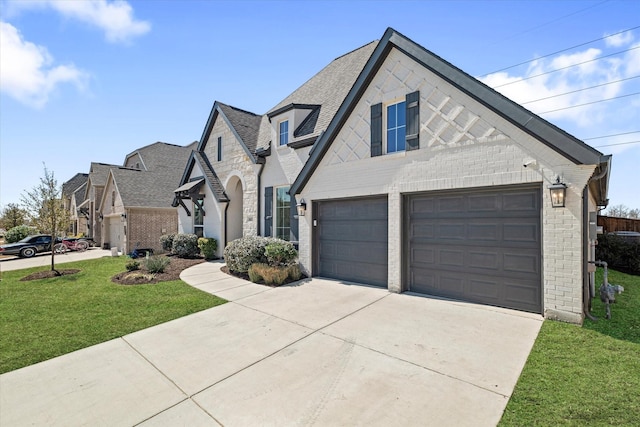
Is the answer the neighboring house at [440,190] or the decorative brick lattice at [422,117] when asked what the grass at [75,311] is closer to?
the neighboring house at [440,190]

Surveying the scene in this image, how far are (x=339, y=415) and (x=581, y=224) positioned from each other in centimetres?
565

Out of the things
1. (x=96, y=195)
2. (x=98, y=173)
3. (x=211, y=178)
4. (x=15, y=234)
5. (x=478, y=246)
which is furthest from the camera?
(x=98, y=173)

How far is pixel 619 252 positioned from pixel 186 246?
2033cm

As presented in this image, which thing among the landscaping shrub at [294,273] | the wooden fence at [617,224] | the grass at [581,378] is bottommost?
the grass at [581,378]

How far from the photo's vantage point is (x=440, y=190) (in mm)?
7027

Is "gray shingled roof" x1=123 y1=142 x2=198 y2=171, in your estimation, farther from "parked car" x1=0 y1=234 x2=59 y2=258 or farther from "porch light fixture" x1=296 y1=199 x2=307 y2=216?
"porch light fixture" x1=296 y1=199 x2=307 y2=216

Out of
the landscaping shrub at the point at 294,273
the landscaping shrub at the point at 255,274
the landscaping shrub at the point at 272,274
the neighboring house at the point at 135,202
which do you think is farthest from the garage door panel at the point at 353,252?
the neighboring house at the point at 135,202

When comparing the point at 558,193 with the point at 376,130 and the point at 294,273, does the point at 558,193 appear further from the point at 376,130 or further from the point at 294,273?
the point at 294,273

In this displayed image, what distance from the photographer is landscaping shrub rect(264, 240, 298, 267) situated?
383 inches

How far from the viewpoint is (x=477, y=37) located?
350 inches

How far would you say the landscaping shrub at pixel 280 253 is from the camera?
973 cm

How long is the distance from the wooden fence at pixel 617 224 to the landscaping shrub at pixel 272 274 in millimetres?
16358

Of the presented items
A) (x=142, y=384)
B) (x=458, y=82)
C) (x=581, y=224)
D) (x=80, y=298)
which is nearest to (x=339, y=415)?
(x=142, y=384)

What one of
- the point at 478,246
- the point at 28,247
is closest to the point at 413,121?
the point at 478,246
